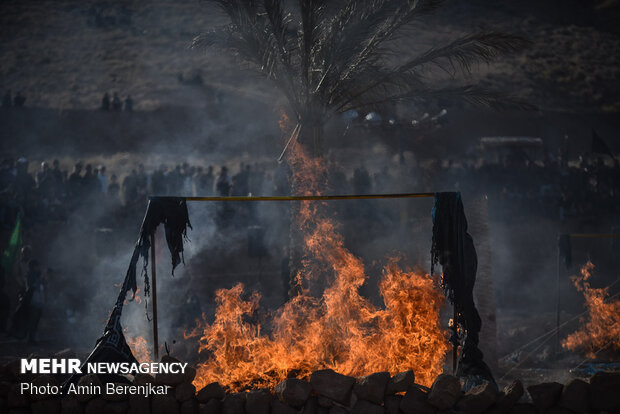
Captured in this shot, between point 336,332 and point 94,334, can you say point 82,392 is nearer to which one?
point 336,332

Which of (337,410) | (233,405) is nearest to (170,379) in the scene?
(233,405)

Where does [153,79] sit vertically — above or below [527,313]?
above

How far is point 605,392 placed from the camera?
5570 mm

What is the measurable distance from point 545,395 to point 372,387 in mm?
1860

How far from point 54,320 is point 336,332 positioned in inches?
312

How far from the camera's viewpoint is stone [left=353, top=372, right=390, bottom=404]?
18.8 feet

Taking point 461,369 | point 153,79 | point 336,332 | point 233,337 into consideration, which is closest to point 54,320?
point 233,337

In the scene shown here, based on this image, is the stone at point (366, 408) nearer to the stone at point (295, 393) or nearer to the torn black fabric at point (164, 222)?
the stone at point (295, 393)

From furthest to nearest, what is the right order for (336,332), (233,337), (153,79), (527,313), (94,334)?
1. (153,79)
2. (527,313)
3. (94,334)
4. (336,332)
5. (233,337)

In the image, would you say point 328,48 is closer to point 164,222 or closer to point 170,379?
point 164,222

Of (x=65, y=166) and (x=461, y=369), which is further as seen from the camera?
(x=65, y=166)

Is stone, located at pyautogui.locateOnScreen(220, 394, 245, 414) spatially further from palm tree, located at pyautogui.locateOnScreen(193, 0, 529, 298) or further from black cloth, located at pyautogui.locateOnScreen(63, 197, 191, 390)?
palm tree, located at pyautogui.locateOnScreen(193, 0, 529, 298)

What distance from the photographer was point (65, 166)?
25109 millimetres

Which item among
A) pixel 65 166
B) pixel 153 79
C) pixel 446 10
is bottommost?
pixel 65 166
